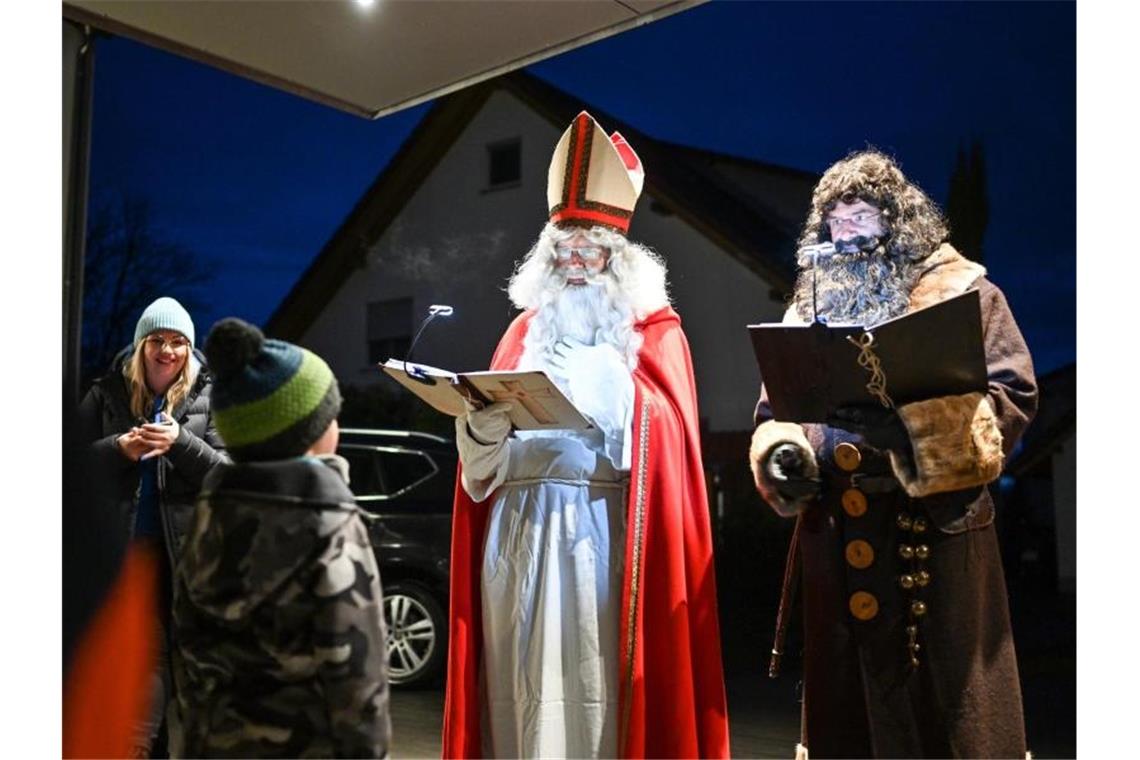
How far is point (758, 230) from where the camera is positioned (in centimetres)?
608

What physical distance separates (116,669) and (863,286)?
2.35 meters

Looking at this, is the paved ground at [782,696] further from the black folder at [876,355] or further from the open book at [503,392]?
the black folder at [876,355]

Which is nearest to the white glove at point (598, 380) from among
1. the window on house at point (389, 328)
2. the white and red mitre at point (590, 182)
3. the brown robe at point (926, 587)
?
the white and red mitre at point (590, 182)

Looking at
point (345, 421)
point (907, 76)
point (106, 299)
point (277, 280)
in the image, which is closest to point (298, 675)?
point (106, 299)

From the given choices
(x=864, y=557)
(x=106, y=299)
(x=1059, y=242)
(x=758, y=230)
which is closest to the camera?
(x=864, y=557)

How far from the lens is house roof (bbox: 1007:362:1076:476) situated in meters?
5.61

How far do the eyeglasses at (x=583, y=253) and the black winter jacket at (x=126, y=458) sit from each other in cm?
106

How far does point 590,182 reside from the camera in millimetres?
3531

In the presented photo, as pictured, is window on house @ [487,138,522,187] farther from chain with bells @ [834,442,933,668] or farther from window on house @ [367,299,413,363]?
chain with bells @ [834,442,933,668]

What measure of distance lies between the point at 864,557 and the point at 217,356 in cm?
157

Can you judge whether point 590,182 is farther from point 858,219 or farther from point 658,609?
point 658,609

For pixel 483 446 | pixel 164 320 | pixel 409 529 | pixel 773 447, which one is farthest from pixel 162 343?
pixel 409 529

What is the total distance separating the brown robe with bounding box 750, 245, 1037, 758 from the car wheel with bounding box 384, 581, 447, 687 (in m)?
2.30
